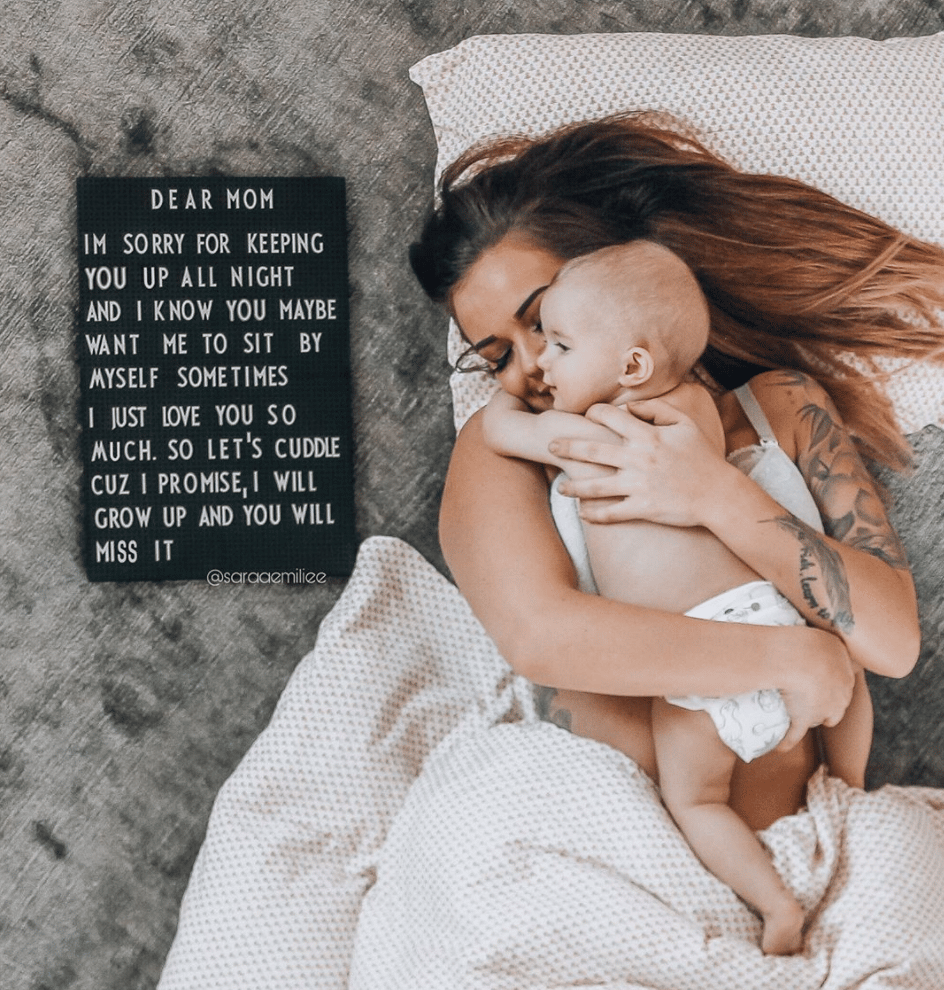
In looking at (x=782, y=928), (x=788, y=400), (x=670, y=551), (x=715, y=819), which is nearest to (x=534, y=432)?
(x=670, y=551)

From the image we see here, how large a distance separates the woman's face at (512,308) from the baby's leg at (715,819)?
16.4 inches

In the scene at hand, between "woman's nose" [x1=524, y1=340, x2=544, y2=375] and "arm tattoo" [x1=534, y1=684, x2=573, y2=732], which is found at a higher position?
"woman's nose" [x1=524, y1=340, x2=544, y2=375]

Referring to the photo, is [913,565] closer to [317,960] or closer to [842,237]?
[842,237]

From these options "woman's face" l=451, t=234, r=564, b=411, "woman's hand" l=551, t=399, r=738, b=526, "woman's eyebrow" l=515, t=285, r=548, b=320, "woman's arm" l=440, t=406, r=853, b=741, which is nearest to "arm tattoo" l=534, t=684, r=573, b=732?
"woman's arm" l=440, t=406, r=853, b=741

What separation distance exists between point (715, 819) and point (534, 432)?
0.47 metres

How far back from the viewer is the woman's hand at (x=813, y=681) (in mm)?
1100

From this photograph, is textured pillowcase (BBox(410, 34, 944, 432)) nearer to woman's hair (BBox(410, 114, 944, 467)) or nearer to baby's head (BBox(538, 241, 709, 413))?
woman's hair (BBox(410, 114, 944, 467))

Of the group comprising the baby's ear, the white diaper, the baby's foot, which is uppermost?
the baby's ear

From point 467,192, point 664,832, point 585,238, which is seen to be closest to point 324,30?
point 467,192

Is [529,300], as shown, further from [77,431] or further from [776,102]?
[77,431]

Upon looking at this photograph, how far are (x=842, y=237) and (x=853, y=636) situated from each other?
51 cm

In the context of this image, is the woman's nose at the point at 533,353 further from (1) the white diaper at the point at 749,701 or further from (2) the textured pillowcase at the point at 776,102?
(1) the white diaper at the point at 749,701

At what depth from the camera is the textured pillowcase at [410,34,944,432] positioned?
129 cm

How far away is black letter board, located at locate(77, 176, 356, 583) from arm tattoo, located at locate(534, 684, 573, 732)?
0.33m
